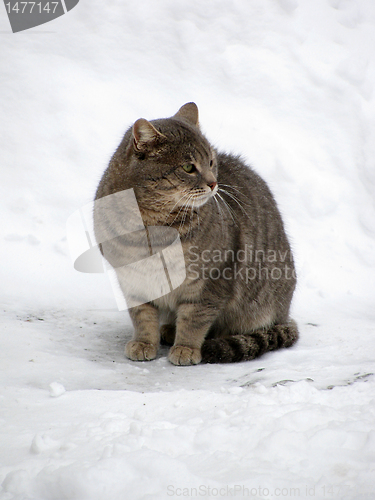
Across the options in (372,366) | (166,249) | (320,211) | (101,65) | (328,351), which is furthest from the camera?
(101,65)

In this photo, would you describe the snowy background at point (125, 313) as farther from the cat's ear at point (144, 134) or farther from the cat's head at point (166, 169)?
the cat's ear at point (144, 134)

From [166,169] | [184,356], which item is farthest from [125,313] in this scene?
[166,169]

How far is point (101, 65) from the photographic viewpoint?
4773mm

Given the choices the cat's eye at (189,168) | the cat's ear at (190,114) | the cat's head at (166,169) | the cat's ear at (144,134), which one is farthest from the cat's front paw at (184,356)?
the cat's ear at (190,114)

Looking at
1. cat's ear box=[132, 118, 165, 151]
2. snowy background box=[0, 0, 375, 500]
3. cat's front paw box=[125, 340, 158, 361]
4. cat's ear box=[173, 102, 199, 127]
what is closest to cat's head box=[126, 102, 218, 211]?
cat's ear box=[132, 118, 165, 151]

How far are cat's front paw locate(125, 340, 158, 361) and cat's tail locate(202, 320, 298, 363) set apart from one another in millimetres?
270

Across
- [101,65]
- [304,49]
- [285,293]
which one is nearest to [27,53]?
[101,65]

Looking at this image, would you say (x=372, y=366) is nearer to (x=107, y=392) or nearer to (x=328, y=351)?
(x=328, y=351)

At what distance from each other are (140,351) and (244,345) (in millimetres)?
541

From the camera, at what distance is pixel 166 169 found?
236cm

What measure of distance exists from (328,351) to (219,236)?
2.79ft

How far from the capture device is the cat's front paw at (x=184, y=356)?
7.99 ft

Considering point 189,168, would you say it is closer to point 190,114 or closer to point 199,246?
point 199,246

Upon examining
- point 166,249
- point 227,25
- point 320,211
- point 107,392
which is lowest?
point 320,211
